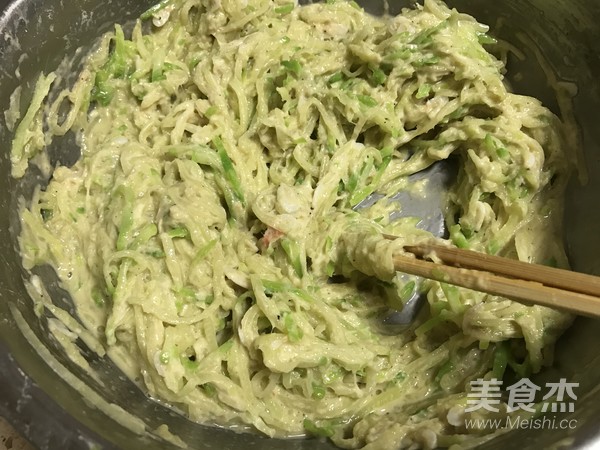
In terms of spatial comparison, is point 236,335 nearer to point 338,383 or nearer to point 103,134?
point 338,383

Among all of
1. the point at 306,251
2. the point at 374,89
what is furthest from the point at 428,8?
the point at 306,251

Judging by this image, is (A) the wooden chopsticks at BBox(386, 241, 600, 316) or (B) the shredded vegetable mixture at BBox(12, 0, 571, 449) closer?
(A) the wooden chopsticks at BBox(386, 241, 600, 316)

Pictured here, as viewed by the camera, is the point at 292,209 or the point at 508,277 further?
the point at 292,209

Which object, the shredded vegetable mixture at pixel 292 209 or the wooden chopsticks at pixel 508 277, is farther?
the shredded vegetable mixture at pixel 292 209
